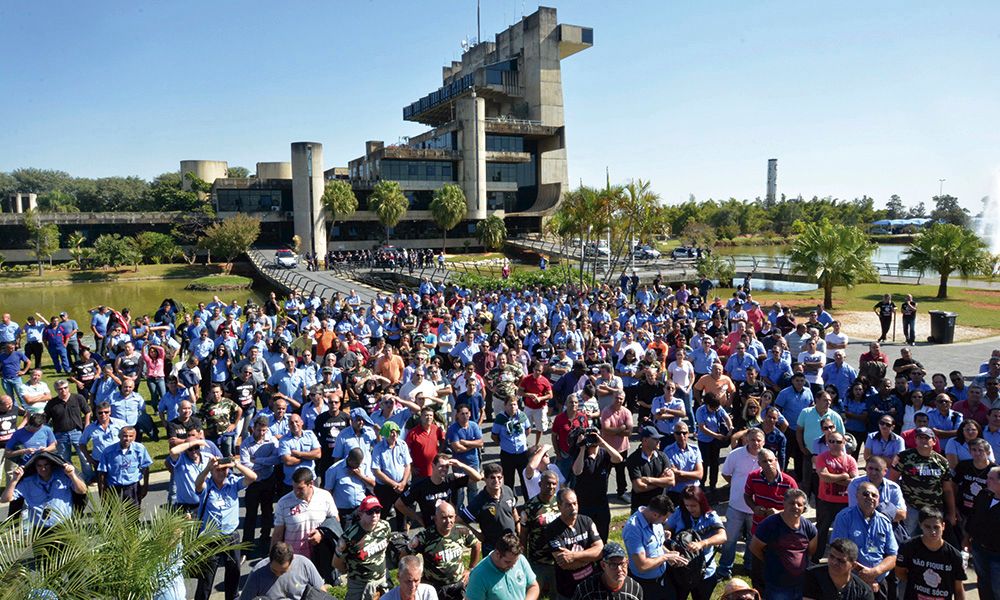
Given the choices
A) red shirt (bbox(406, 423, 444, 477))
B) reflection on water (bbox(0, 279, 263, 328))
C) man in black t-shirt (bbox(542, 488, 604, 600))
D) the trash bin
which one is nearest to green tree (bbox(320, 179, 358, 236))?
reflection on water (bbox(0, 279, 263, 328))

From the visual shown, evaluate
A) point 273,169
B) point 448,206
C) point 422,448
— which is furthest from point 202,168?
point 422,448

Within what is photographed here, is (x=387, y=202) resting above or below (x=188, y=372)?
above

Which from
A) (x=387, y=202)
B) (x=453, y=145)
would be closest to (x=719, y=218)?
(x=453, y=145)

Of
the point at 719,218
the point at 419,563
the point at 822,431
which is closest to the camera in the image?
the point at 419,563

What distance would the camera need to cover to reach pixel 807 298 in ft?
96.2

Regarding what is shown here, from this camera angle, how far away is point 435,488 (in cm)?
676

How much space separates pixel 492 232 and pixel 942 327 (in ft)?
141

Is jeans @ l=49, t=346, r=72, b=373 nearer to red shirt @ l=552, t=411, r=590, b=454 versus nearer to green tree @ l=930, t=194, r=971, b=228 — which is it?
red shirt @ l=552, t=411, r=590, b=454

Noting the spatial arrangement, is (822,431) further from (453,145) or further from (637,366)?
(453,145)

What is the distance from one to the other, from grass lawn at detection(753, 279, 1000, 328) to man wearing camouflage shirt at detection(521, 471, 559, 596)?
22.5 meters

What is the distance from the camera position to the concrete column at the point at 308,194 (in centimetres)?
5541

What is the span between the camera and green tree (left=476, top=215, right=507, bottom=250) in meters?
59.0

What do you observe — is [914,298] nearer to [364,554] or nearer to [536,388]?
[536,388]

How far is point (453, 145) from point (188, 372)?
54.0 meters
